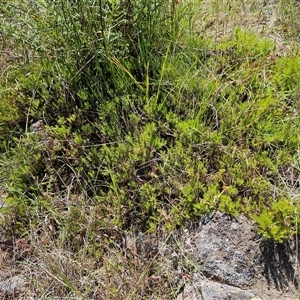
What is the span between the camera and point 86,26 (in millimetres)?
2674

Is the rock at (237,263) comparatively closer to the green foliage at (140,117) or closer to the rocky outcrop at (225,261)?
the rocky outcrop at (225,261)

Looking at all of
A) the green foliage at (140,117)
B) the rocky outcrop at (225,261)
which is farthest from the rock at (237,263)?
the green foliage at (140,117)

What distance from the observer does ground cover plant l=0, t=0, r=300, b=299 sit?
2.40m

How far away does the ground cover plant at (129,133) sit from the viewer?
7.88 ft

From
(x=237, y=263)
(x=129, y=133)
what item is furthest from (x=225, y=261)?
(x=129, y=133)

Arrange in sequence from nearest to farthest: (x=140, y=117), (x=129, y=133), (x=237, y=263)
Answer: (x=237, y=263)
(x=129, y=133)
(x=140, y=117)

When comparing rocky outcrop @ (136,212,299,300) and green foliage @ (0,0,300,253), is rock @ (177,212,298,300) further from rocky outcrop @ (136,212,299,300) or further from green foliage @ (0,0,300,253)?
green foliage @ (0,0,300,253)

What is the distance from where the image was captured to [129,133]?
102 inches

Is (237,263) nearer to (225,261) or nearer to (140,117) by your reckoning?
(225,261)

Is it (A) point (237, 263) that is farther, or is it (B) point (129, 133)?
(B) point (129, 133)

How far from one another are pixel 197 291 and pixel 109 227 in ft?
2.00

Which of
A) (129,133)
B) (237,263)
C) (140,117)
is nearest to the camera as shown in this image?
(237,263)

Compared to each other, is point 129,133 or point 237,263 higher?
point 129,133

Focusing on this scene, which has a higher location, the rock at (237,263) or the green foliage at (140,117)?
the green foliage at (140,117)
